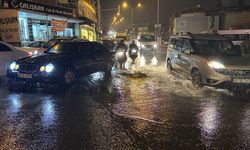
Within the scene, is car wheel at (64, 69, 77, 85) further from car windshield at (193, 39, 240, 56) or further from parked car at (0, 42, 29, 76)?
car windshield at (193, 39, 240, 56)

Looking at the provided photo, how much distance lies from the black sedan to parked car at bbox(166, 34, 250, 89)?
11.3 feet

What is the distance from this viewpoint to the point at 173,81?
35.7ft

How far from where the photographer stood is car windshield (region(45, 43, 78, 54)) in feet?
33.5

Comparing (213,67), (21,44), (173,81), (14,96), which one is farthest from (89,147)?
(21,44)

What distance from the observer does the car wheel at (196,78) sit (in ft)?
30.4

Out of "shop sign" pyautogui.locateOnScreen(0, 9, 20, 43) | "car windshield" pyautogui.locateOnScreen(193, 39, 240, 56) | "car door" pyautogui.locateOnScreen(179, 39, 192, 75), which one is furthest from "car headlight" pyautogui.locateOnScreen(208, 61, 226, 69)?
"shop sign" pyautogui.locateOnScreen(0, 9, 20, 43)

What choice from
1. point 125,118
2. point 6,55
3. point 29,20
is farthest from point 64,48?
point 29,20

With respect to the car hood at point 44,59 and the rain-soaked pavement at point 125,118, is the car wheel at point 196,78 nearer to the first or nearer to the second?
the rain-soaked pavement at point 125,118

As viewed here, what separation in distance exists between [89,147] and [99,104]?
2.85 metres

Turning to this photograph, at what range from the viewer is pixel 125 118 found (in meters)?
6.04

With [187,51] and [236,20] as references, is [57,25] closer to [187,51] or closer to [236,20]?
[187,51]

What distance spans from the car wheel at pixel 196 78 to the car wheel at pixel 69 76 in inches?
168

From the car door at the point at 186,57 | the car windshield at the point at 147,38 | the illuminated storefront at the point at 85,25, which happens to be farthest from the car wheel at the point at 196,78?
the illuminated storefront at the point at 85,25

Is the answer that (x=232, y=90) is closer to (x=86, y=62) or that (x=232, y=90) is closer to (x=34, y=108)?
(x=86, y=62)
